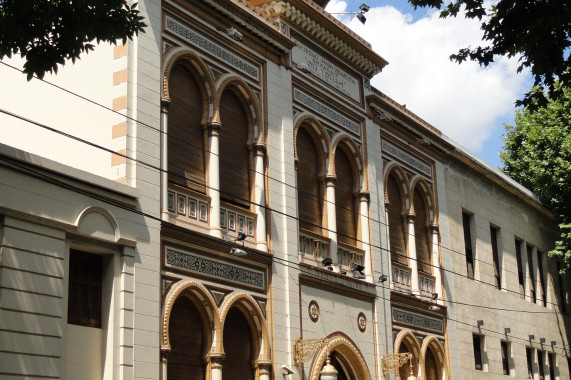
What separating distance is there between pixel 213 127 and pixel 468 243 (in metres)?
15.1

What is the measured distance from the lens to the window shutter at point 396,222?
28.3m

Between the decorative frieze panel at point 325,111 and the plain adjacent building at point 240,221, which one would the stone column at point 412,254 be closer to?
the plain adjacent building at point 240,221

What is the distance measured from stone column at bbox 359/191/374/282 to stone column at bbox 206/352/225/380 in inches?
293

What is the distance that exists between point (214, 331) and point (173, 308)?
3.76ft

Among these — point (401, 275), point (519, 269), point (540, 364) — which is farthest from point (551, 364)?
point (401, 275)

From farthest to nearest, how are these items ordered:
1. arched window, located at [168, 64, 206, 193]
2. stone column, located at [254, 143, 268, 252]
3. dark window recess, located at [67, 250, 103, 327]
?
stone column, located at [254, 143, 268, 252] < arched window, located at [168, 64, 206, 193] < dark window recess, located at [67, 250, 103, 327]

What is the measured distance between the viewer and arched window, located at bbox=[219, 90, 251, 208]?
2161 centimetres

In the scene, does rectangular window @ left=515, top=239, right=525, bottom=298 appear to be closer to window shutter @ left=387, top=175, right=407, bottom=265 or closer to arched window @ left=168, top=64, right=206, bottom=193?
window shutter @ left=387, top=175, right=407, bottom=265

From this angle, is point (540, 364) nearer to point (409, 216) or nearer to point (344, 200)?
point (409, 216)

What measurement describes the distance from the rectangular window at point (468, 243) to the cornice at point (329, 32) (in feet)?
25.8

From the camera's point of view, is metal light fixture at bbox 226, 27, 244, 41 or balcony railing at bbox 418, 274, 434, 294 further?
balcony railing at bbox 418, 274, 434, 294

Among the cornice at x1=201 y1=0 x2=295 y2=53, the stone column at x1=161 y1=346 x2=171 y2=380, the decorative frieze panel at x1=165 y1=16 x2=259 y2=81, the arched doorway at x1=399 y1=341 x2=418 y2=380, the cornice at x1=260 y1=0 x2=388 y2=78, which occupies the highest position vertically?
the cornice at x1=260 y1=0 x2=388 y2=78

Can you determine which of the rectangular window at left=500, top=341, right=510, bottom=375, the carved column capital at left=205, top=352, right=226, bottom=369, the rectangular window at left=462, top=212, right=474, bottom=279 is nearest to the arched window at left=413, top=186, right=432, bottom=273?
the rectangular window at left=462, top=212, right=474, bottom=279

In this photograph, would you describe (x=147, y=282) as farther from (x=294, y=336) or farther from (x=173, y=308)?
(x=294, y=336)
